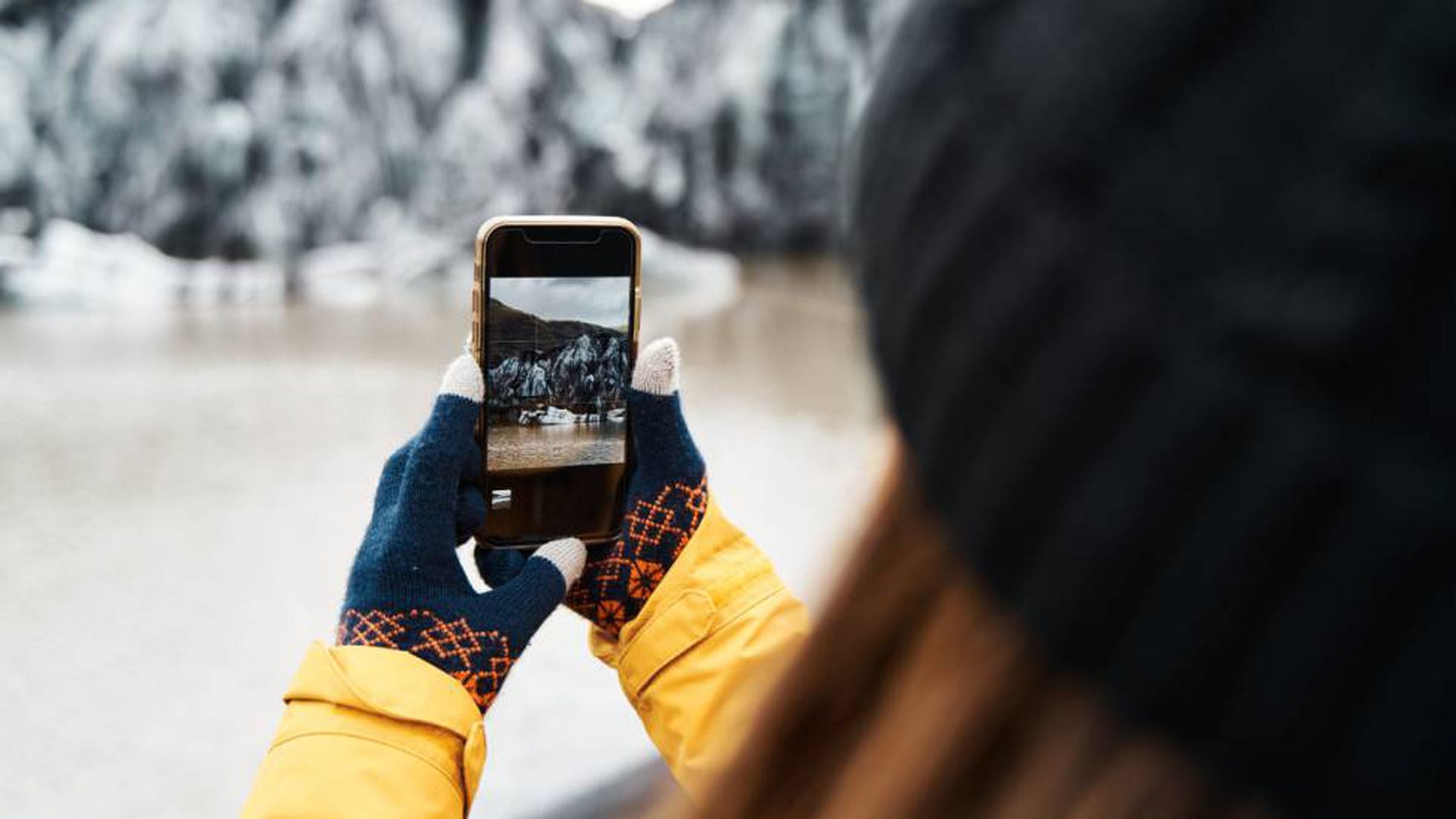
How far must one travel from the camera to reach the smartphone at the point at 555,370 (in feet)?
1.38

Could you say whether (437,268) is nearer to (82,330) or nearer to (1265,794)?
(82,330)

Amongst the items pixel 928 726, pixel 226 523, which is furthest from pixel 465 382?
pixel 226 523

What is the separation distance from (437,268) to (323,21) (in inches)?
29.2

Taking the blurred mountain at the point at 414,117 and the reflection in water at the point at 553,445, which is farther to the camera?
the blurred mountain at the point at 414,117

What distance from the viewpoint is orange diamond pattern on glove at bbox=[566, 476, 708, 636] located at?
0.42 meters

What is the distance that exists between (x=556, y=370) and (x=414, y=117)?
108 inches

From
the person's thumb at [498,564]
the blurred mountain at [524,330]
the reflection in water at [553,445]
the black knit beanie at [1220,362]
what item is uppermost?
the black knit beanie at [1220,362]

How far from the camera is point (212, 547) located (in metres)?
0.92

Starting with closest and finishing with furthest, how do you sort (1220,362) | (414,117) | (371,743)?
(1220,362), (371,743), (414,117)

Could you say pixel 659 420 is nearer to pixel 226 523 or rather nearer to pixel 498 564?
pixel 498 564

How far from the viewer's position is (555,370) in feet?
1.42

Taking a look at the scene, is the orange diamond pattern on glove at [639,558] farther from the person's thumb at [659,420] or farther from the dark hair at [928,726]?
the dark hair at [928,726]

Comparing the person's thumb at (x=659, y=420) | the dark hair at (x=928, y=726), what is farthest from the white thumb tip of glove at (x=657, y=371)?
the dark hair at (x=928, y=726)

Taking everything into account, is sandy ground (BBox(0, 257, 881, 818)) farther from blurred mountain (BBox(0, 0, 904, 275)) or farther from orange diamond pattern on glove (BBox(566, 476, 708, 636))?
blurred mountain (BBox(0, 0, 904, 275))
